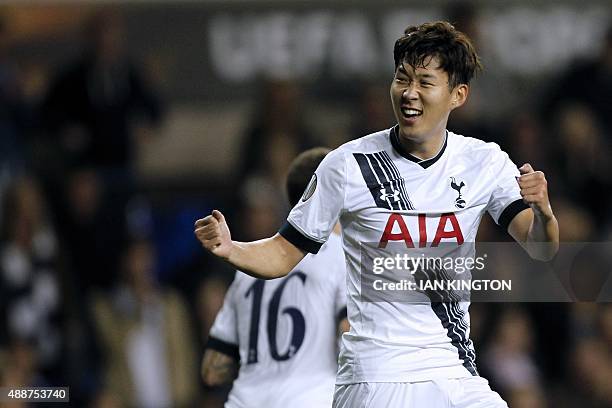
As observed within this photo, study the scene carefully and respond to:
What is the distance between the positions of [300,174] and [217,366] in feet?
3.31

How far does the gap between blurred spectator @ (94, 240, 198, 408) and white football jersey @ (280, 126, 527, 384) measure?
17.2 ft

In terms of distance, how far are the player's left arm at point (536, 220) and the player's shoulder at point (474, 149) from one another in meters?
0.21

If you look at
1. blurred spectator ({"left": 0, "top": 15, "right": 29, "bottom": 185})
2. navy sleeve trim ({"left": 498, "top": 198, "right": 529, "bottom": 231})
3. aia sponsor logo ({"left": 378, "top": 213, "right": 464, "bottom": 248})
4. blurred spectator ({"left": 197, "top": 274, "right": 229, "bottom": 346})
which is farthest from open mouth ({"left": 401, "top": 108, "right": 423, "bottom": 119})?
blurred spectator ({"left": 0, "top": 15, "right": 29, "bottom": 185})

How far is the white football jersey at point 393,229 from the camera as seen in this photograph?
4969 mm

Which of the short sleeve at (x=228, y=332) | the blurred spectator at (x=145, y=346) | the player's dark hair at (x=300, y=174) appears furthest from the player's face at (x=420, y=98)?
the blurred spectator at (x=145, y=346)

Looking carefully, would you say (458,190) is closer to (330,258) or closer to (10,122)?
(330,258)

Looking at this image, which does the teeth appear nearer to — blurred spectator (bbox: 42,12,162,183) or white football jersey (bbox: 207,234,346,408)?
white football jersey (bbox: 207,234,346,408)

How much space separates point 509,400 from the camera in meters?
9.77

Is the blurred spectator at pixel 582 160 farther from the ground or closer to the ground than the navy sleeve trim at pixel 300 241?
closer to the ground

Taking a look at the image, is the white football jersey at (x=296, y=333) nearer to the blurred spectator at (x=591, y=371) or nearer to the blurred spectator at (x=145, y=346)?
the blurred spectator at (x=145, y=346)

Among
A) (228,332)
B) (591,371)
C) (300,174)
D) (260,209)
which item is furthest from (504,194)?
(591,371)

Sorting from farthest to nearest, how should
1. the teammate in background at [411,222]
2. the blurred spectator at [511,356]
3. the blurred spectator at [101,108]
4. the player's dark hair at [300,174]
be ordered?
the blurred spectator at [101,108], the blurred spectator at [511,356], the player's dark hair at [300,174], the teammate in background at [411,222]

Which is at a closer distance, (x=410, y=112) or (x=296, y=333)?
(x=410, y=112)

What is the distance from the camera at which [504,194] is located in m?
5.16
